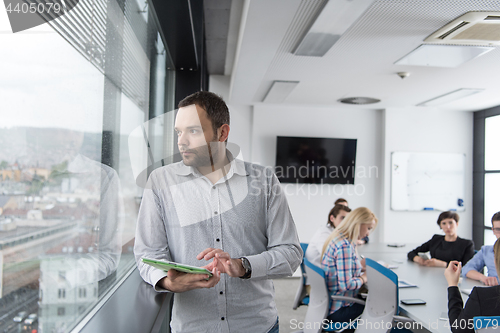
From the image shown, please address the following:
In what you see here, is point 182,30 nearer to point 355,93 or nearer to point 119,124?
point 119,124

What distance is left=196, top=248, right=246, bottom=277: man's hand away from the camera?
43.7 inches

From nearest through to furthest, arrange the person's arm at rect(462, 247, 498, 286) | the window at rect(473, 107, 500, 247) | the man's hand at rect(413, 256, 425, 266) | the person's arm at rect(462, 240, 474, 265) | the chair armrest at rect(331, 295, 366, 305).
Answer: the chair armrest at rect(331, 295, 366, 305), the person's arm at rect(462, 247, 498, 286), the man's hand at rect(413, 256, 425, 266), the person's arm at rect(462, 240, 474, 265), the window at rect(473, 107, 500, 247)

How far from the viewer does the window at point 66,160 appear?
0.76 metres

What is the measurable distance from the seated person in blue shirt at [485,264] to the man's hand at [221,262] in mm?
2723

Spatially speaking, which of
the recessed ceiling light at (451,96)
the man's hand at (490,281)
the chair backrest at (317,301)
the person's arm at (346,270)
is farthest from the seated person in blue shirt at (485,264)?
the recessed ceiling light at (451,96)

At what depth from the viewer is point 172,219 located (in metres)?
1.36

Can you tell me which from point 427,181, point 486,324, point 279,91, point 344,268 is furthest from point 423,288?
point 427,181

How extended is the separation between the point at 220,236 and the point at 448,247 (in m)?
3.61

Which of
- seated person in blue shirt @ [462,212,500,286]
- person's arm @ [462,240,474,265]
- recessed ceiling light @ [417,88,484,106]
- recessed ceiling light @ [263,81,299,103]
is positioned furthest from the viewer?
recessed ceiling light @ [417,88,484,106]

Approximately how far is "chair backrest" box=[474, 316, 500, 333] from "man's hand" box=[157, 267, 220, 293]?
5.22 ft

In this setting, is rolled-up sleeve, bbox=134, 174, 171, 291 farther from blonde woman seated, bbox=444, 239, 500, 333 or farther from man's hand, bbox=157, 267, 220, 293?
blonde woman seated, bbox=444, 239, 500, 333

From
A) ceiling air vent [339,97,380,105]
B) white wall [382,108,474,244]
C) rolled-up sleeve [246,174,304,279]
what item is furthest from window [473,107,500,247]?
rolled-up sleeve [246,174,304,279]
